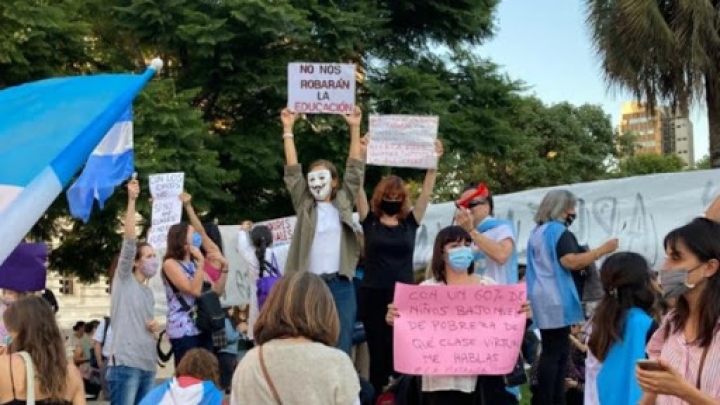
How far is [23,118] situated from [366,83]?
1737 cm

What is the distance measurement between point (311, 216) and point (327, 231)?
0.48 feet

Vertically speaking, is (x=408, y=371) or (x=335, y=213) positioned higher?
(x=335, y=213)

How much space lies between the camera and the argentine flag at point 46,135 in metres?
4.48

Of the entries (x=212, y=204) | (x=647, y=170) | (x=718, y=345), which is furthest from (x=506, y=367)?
(x=647, y=170)

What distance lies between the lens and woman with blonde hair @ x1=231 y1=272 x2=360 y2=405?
156 inches

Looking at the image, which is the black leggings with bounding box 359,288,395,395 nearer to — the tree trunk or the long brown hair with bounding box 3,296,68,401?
the long brown hair with bounding box 3,296,68,401

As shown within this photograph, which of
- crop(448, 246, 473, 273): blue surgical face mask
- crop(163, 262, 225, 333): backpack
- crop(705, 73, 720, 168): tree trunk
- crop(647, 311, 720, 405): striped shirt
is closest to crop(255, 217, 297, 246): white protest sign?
crop(163, 262, 225, 333): backpack

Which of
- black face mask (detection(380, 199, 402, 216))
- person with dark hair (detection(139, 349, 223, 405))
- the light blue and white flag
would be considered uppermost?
the light blue and white flag

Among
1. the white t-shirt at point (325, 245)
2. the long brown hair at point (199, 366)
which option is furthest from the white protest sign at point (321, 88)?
the long brown hair at point (199, 366)

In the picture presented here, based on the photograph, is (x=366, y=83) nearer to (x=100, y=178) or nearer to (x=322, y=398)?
(x=100, y=178)

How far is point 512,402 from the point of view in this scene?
657cm

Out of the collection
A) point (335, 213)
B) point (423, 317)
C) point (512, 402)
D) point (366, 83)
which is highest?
point (366, 83)

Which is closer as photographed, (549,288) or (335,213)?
(335,213)

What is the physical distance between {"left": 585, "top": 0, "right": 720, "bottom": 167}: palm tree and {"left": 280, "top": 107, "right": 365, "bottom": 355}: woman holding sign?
12.1 metres
